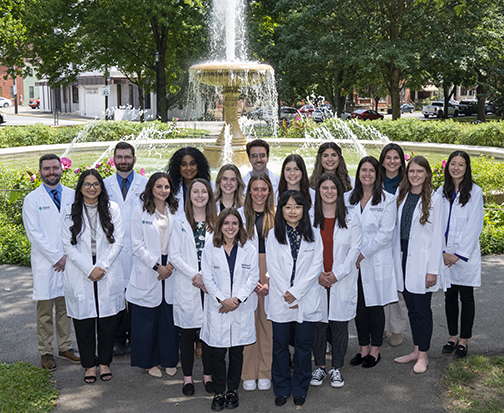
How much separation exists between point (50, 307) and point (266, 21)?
3138cm

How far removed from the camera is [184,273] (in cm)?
457

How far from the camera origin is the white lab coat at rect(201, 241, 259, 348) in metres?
4.38

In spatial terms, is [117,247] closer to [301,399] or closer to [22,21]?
[301,399]

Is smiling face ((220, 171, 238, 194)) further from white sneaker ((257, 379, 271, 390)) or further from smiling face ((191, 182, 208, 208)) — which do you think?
white sneaker ((257, 379, 271, 390))

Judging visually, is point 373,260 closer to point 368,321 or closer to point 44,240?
point 368,321

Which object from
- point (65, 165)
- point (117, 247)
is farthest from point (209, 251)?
point (65, 165)

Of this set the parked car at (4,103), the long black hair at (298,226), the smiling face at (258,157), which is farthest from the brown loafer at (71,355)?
the parked car at (4,103)

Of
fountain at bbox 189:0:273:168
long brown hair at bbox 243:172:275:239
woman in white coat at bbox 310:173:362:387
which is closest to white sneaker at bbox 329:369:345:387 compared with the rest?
woman in white coat at bbox 310:173:362:387

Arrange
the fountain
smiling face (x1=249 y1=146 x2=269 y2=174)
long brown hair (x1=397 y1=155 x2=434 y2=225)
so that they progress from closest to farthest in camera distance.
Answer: long brown hair (x1=397 y1=155 x2=434 y2=225) → smiling face (x1=249 y1=146 x2=269 y2=174) → the fountain

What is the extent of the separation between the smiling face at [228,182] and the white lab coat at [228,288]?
2.45 feet

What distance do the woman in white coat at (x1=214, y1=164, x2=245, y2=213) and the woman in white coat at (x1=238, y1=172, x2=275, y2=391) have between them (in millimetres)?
273

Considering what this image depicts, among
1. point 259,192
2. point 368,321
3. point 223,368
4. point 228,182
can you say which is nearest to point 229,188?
point 228,182

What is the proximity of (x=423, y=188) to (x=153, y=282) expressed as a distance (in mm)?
2659

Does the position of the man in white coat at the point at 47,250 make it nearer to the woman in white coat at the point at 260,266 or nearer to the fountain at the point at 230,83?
the woman in white coat at the point at 260,266
